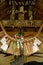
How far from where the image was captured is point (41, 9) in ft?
8.82

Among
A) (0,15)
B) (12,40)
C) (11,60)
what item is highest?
(0,15)

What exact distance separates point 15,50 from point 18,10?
354mm

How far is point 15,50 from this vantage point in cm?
273

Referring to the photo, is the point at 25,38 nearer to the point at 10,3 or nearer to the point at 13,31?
the point at 13,31

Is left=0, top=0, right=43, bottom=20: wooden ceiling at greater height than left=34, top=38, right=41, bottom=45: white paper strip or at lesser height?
greater

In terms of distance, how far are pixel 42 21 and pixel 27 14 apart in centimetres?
14

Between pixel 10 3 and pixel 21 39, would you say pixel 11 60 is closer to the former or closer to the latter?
pixel 21 39

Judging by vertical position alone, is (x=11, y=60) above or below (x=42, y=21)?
below

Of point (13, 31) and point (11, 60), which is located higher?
point (13, 31)

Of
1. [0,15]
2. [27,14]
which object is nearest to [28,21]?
[27,14]

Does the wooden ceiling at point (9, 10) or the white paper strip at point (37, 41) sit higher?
the wooden ceiling at point (9, 10)

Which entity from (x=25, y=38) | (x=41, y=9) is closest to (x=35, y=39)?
(x=25, y=38)

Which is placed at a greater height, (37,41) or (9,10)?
(9,10)

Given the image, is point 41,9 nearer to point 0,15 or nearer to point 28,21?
point 28,21
